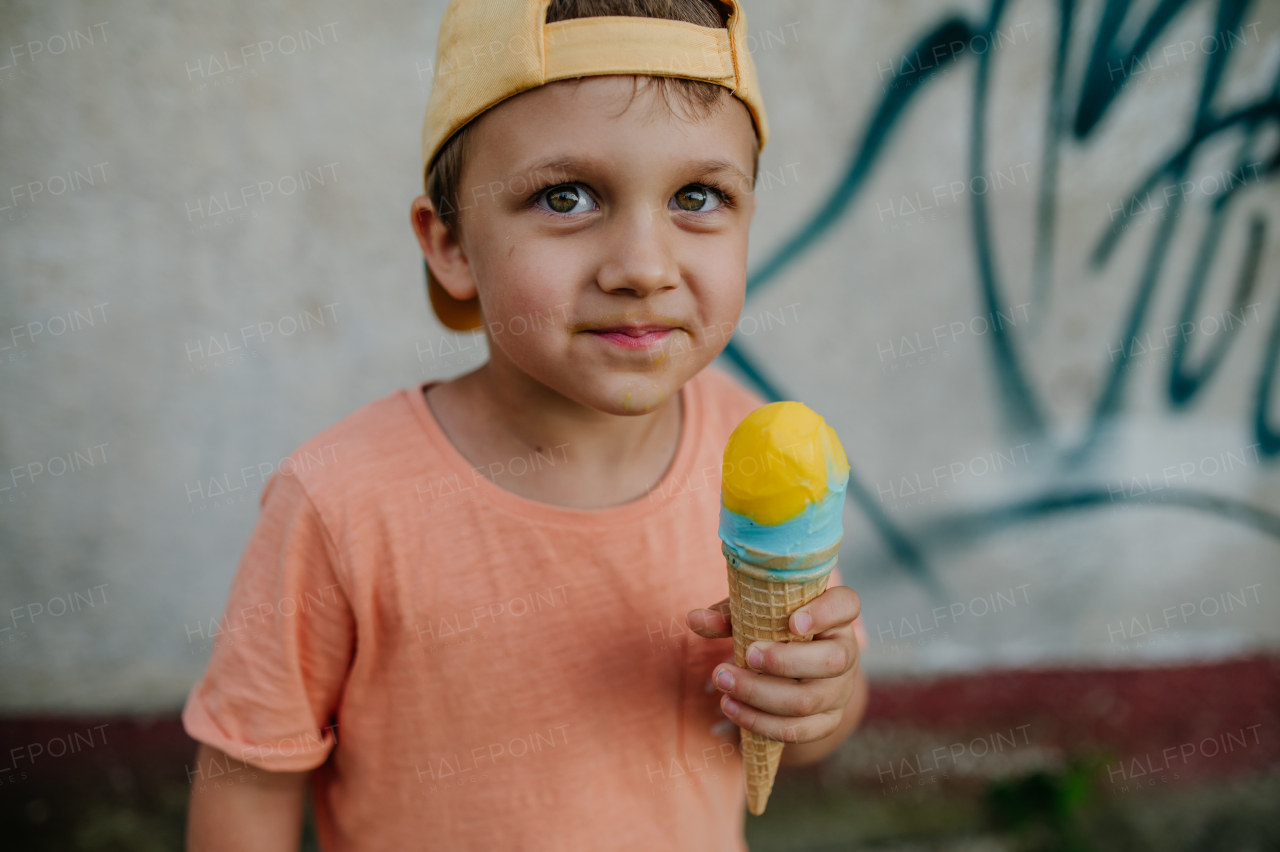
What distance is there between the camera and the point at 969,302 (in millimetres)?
2402

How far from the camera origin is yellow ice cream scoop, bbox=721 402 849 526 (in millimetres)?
913

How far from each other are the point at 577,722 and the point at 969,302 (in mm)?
1880

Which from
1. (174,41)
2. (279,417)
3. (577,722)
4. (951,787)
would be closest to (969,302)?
(951,787)

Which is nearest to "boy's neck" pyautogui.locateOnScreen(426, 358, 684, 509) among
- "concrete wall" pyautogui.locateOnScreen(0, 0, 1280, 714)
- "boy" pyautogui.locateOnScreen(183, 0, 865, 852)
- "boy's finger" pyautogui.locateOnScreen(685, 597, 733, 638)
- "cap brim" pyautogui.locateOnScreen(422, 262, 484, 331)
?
"boy" pyautogui.locateOnScreen(183, 0, 865, 852)

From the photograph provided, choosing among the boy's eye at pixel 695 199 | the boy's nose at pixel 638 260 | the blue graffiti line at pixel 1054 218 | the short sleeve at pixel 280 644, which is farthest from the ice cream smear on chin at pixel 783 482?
the blue graffiti line at pixel 1054 218

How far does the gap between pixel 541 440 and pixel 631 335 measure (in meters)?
0.29

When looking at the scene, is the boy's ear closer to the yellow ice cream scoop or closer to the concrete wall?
the yellow ice cream scoop

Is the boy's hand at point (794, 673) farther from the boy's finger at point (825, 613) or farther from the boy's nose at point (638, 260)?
the boy's nose at point (638, 260)

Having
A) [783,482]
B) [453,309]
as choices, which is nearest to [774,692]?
[783,482]

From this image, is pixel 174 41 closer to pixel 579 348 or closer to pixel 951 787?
pixel 579 348

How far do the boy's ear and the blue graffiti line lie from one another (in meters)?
1.26

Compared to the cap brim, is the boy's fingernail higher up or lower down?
lower down

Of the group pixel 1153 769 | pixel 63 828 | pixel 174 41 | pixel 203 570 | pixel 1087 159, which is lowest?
pixel 1153 769

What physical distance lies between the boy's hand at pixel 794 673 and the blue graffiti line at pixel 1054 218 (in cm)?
133
